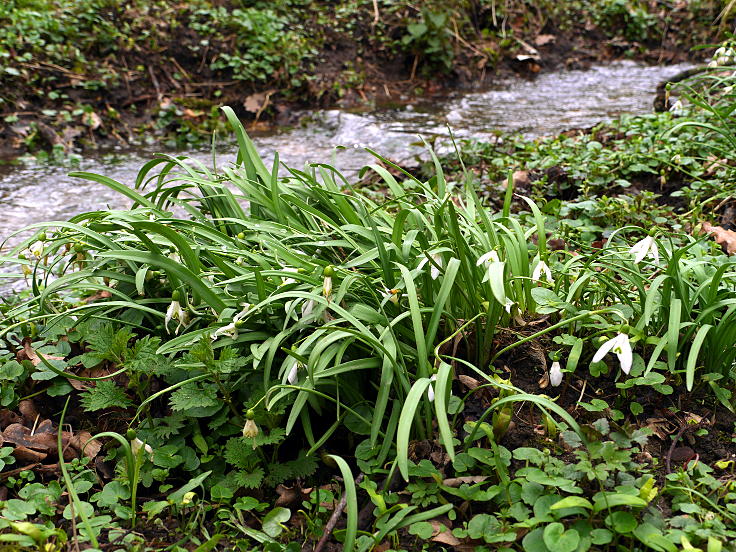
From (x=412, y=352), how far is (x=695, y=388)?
841 millimetres

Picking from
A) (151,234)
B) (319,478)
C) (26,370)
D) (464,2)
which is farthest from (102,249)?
(464,2)

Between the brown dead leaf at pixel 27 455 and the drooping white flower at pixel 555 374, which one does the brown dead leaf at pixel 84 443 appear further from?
the drooping white flower at pixel 555 374

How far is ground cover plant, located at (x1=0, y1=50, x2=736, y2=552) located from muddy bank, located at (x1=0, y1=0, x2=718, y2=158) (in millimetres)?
3719

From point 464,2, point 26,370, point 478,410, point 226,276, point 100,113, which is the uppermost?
point 464,2

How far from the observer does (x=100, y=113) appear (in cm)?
563

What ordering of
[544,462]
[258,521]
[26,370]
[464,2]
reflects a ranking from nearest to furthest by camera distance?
[544,462]
[258,521]
[26,370]
[464,2]

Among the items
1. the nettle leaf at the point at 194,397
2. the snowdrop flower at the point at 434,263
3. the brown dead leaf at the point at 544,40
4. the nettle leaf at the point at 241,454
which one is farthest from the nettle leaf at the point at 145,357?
the brown dead leaf at the point at 544,40

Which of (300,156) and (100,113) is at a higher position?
(100,113)

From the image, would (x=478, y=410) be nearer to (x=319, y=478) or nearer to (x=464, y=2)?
(x=319, y=478)

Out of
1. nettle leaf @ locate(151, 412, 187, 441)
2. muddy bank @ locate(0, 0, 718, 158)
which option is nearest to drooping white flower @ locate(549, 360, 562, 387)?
nettle leaf @ locate(151, 412, 187, 441)

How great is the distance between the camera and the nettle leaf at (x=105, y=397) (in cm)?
184

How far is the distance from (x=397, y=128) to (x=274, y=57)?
1603mm

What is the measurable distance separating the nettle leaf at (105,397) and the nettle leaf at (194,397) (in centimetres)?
16

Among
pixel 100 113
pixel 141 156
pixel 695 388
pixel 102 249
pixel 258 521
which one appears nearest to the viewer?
pixel 258 521
